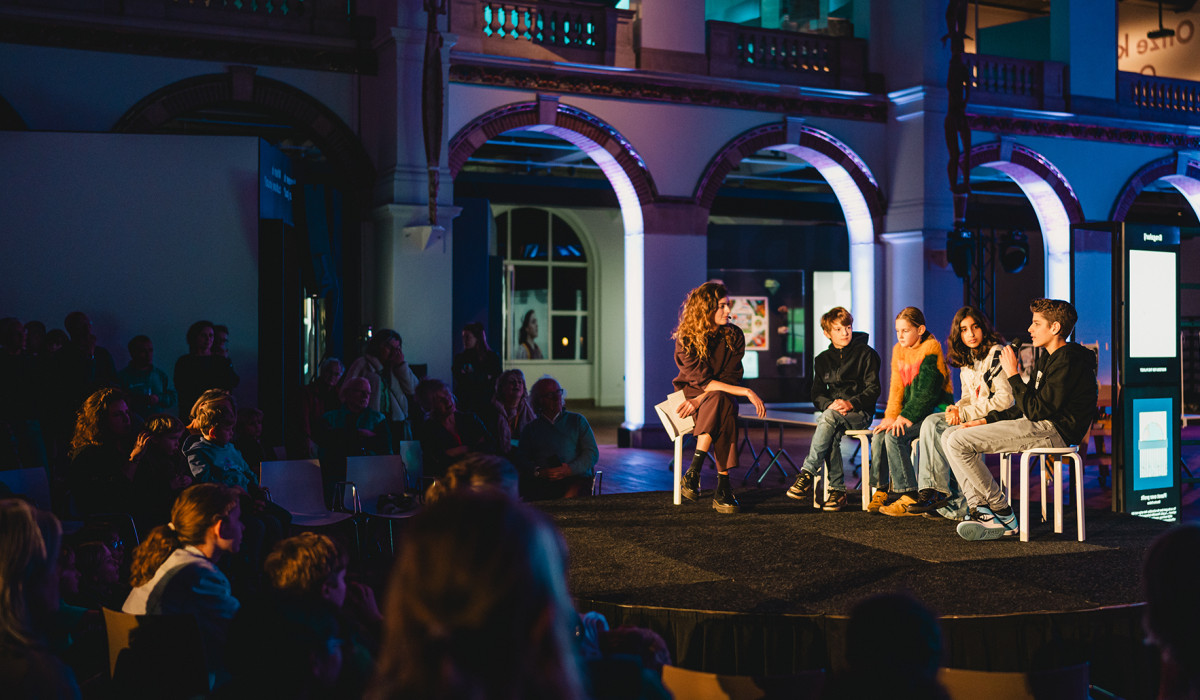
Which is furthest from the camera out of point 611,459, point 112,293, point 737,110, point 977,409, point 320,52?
point 737,110

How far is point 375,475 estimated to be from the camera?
616 cm

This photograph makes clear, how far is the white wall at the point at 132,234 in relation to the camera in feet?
25.1

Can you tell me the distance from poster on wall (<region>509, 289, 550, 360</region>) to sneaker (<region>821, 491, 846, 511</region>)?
13279 millimetres

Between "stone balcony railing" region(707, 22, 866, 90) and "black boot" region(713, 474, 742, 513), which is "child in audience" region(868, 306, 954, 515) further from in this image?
"stone balcony railing" region(707, 22, 866, 90)

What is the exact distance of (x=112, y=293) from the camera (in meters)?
7.81

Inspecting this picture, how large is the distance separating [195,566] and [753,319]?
1471 centimetres

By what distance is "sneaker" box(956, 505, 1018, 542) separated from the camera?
533 cm

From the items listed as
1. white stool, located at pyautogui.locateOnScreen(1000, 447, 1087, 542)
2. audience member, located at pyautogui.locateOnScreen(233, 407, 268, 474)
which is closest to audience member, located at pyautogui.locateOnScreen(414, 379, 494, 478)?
audience member, located at pyautogui.locateOnScreen(233, 407, 268, 474)

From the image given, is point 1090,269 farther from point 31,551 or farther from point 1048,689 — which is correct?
point 31,551

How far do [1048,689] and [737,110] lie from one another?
10.3m

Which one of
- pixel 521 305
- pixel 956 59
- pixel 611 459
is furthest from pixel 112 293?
pixel 521 305

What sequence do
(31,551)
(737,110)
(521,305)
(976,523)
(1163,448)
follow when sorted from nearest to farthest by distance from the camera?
(31,551) < (976,523) < (1163,448) < (737,110) < (521,305)

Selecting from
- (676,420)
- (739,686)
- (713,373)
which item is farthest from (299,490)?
(739,686)

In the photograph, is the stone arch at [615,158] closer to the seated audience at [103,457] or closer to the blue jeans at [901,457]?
the blue jeans at [901,457]
